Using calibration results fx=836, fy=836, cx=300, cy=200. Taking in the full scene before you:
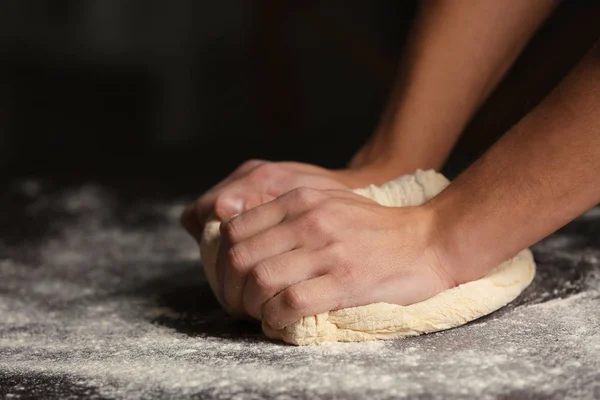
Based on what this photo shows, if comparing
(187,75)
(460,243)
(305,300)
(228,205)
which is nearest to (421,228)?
(460,243)

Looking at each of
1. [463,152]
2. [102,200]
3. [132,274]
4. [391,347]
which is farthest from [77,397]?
[463,152]

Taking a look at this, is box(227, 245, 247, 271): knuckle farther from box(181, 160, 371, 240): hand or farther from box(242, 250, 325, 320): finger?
box(181, 160, 371, 240): hand

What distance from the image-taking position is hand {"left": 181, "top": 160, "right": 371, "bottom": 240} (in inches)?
41.1

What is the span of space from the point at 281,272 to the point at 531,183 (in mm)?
275

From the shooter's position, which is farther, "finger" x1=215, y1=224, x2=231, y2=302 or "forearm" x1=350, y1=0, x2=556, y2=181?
"forearm" x1=350, y1=0, x2=556, y2=181

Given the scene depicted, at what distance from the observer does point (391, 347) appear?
84cm

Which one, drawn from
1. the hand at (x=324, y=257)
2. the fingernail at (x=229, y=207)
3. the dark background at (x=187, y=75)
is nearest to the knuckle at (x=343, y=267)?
the hand at (x=324, y=257)

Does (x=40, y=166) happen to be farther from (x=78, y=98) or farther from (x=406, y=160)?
(x=406, y=160)

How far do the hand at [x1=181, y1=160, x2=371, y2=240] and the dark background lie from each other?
975 mm

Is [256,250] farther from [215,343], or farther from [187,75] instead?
[187,75]

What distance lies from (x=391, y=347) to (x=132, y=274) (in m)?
0.57

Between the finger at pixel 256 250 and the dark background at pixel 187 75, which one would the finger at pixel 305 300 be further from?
the dark background at pixel 187 75

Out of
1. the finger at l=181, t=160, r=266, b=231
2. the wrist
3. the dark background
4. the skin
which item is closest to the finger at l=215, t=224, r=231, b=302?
the skin

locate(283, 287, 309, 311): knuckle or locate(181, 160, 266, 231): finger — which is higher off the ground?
locate(181, 160, 266, 231): finger
